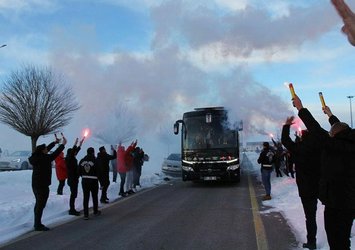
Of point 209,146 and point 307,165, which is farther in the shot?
point 209,146

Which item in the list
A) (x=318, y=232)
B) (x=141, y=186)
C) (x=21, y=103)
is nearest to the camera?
(x=318, y=232)

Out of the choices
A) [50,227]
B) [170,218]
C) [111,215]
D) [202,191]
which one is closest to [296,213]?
[170,218]

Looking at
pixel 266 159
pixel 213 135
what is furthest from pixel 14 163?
pixel 266 159

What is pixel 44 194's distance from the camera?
9.25 meters

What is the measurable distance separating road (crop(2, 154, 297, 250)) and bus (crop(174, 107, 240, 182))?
423 centimetres

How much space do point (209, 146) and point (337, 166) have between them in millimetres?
12741

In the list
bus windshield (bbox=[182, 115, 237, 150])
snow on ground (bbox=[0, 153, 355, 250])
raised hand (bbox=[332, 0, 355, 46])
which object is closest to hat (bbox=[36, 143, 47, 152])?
snow on ground (bbox=[0, 153, 355, 250])

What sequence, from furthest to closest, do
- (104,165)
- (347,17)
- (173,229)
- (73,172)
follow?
(104,165) < (73,172) < (173,229) < (347,17)

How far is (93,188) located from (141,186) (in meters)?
9.10

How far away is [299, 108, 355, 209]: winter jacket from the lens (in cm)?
469

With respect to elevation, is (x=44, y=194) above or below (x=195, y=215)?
above

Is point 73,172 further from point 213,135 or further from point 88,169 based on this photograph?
point 213,135

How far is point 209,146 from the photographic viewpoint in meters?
17.5

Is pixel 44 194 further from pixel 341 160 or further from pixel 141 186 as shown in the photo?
pixel 141 186
